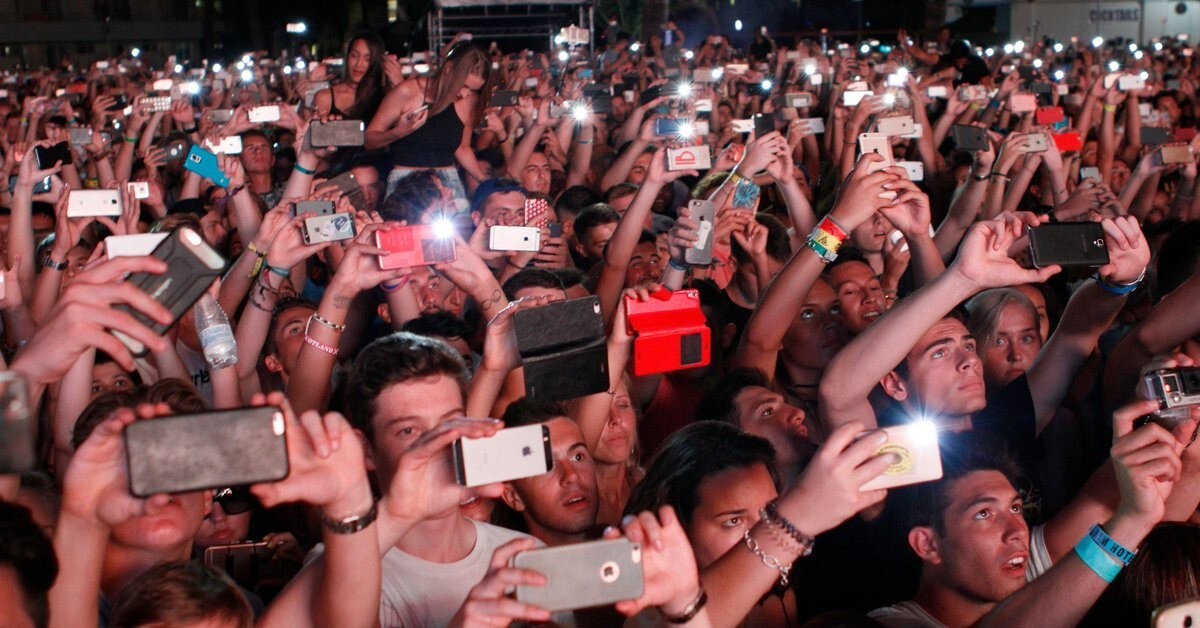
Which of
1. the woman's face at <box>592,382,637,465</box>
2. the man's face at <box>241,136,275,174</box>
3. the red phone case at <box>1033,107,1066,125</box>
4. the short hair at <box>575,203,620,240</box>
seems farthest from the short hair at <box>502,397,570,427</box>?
the red phone case at <box>1033,107,1066,125</box>

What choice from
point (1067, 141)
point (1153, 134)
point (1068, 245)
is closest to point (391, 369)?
point (1068, 245)

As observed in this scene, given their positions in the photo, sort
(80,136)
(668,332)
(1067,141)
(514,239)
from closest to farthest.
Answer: (668,332) < (514,239) < (1067,141) < (80,136)

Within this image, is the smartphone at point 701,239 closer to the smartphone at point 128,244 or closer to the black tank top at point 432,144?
the smartphone at point 128,244

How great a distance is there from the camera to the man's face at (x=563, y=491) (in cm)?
307

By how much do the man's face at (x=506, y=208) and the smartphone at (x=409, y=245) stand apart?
1926mm

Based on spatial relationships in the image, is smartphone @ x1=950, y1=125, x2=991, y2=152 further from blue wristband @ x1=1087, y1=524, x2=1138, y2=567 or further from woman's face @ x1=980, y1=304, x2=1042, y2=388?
blue wristband @ x1=1087, y1=524, x2=1138, y2=567

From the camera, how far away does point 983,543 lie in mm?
2834

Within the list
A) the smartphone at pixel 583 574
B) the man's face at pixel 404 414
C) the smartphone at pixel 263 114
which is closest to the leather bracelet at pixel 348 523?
the smartphone at pixel 583 574

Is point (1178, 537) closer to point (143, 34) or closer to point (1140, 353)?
point (1140, 353)

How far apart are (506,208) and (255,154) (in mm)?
2513

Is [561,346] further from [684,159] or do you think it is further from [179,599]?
[684,159]

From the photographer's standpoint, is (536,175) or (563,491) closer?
(563,491)

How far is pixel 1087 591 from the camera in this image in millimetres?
2453

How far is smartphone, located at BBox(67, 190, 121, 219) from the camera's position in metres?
4.20
